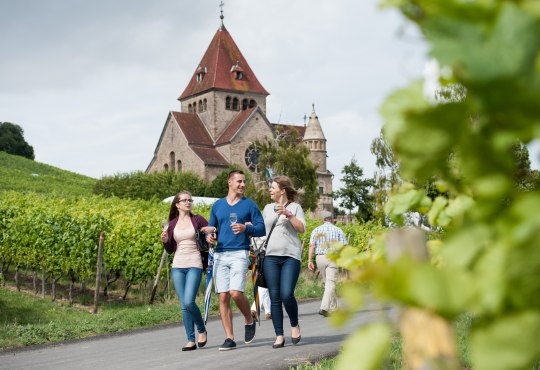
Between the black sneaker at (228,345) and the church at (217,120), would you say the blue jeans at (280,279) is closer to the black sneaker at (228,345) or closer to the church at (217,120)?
the black sneaker at (228,345)

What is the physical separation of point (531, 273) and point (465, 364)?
19.8 feet

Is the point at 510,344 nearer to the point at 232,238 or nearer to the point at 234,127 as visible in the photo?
the point at 232,238

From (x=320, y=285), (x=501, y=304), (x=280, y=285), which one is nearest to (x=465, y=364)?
(x=280, y=285)

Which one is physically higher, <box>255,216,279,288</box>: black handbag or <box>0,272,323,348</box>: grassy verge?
<box>255,216,279,288</box>: black handbag

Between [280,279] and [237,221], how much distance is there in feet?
2.61

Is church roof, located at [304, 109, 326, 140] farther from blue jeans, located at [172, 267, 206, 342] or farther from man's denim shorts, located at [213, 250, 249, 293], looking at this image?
man's denim shorts, located at [213, 250, 249, 293]

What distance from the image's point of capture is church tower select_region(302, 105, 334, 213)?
9319cm

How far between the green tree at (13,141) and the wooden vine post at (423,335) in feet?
353

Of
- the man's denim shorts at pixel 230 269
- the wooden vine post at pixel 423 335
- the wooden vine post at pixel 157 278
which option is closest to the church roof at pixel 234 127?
the wooden vine post at pixel 157 278

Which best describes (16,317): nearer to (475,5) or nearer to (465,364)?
(465,364)

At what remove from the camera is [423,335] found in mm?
1135

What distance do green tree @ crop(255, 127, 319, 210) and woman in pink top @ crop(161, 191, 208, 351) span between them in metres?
52.7

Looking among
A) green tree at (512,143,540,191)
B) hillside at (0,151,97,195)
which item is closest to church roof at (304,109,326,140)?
hillside at (0,151,97,195)

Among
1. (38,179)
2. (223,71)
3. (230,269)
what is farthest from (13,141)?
(230,269)
